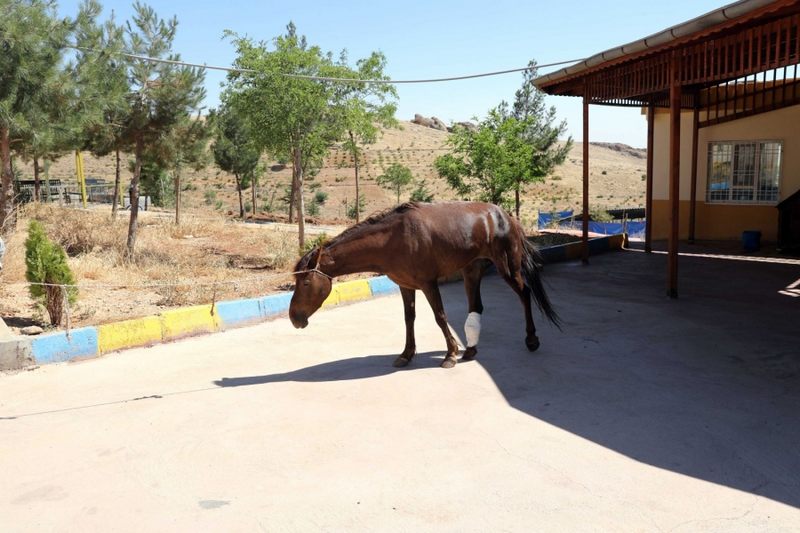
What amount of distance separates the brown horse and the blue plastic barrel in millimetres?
11268

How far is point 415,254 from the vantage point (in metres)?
6.71

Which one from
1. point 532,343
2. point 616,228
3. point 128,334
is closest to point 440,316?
point 532,343

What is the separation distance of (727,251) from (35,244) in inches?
593

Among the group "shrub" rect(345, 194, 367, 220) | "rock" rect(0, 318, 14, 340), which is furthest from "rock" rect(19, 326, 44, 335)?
"shrub" rect(345, 194, 367, 220)

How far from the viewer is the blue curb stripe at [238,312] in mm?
8758

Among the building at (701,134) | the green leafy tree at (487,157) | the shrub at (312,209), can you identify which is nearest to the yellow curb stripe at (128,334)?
the building at (701,134)

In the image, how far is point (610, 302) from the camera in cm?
1019

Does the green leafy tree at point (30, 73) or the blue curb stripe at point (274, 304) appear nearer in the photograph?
the blue curb stripe at point (274, 304)

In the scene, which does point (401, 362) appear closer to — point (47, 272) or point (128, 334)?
point (128, 334)

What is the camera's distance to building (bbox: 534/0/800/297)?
11.1 m

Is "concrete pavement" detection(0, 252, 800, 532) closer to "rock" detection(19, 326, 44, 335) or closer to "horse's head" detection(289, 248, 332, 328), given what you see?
"horse's head" detection(289, 248, 332, 328)

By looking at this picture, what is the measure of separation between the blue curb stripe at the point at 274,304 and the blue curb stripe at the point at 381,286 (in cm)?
186

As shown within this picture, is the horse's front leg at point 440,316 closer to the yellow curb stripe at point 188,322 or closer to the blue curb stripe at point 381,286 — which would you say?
the yellow curb stripe at point 188,322

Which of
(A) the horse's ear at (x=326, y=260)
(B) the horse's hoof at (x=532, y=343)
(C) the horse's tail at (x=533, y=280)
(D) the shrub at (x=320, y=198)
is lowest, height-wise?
(B) the horse's hoof at (x=532, y=343)
